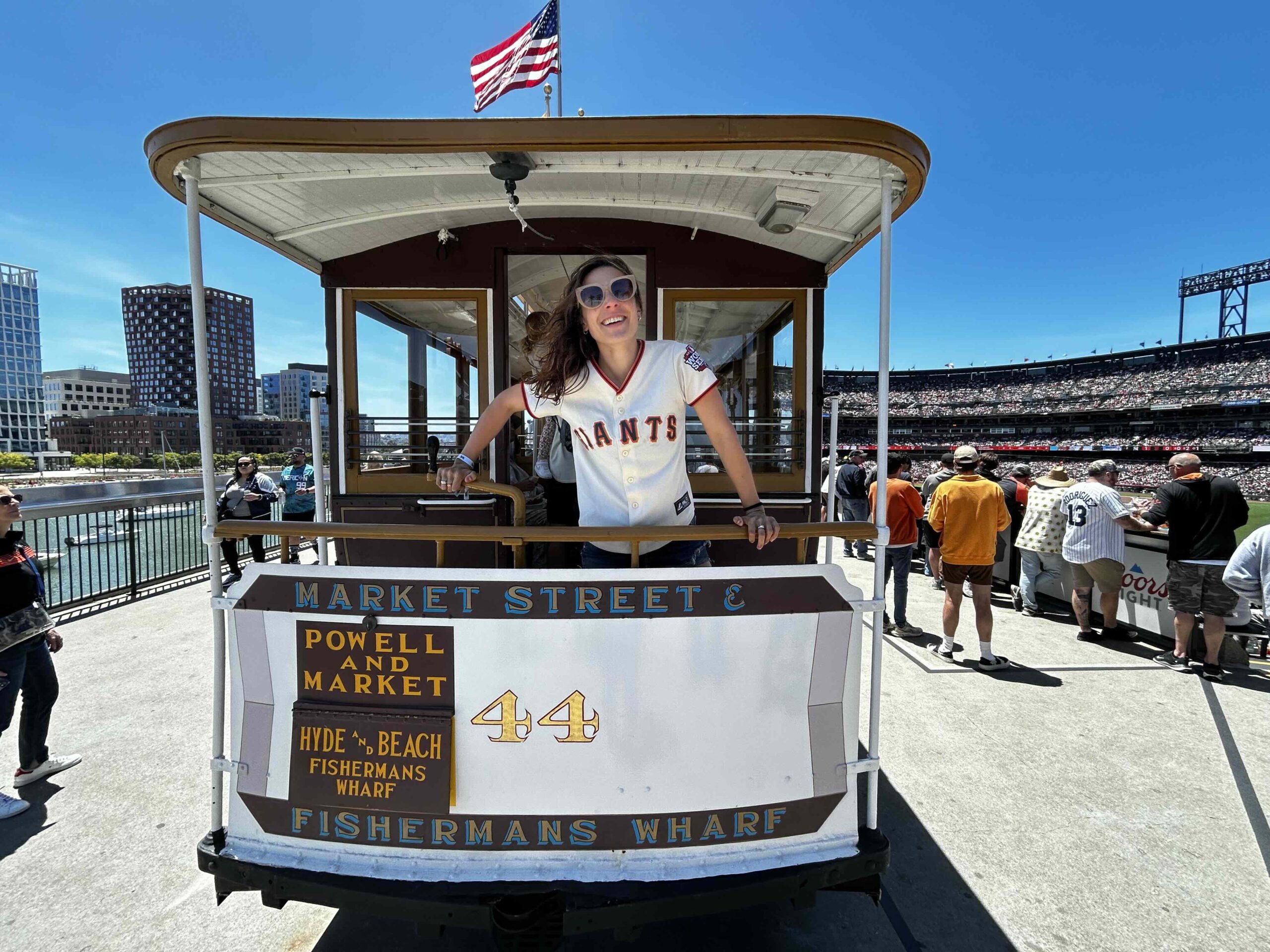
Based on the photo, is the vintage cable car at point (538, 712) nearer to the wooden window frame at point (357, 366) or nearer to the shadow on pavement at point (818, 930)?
the shadow on pavement at point (818, 930)

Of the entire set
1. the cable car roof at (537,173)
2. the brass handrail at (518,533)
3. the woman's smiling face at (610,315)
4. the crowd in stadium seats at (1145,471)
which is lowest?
the crowd in stadium seats at (1145,471)

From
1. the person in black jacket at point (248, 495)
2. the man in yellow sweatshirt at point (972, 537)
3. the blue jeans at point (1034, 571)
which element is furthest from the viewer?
the person in black jacket at point (248, 495)

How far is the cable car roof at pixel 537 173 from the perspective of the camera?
6.17 ft

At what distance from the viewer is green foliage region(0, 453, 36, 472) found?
2114 inches

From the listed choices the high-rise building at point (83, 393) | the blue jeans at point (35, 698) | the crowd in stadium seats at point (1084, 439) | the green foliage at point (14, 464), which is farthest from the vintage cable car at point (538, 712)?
the high-rise building at point (83, 393)

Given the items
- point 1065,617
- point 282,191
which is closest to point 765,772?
point 282,191

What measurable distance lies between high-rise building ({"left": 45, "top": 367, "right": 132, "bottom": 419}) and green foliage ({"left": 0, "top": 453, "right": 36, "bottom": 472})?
38227 mm

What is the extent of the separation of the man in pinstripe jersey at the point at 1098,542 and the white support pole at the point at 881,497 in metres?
4.65

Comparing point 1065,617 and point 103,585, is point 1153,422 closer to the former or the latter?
point 1065,617

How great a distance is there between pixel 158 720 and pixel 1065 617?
27.2 ft

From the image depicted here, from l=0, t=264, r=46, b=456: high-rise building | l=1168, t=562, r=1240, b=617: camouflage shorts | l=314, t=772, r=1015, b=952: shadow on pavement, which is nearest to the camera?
l=314, t=772, r=1015, b=952: shadow on pavement

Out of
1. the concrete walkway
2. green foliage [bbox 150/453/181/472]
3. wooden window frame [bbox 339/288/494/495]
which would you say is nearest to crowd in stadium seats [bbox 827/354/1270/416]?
the concrete walkway

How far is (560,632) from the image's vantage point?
1.82 m

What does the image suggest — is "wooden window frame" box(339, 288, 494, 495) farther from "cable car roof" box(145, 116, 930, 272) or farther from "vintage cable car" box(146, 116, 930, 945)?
"vintage cable car" box(146, 116, 930, 945)
